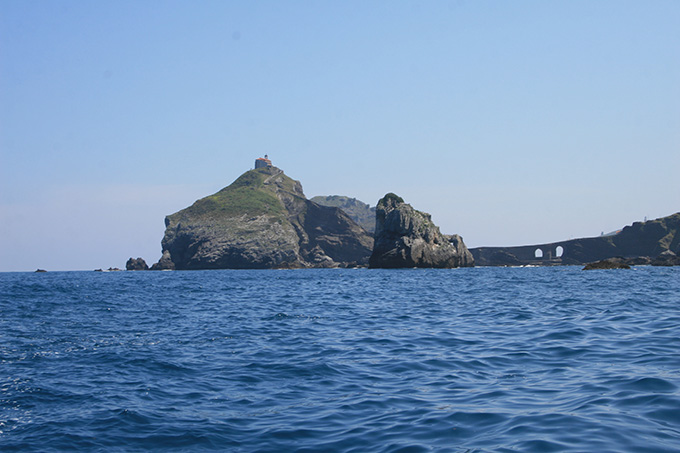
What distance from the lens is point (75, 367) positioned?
585 inches

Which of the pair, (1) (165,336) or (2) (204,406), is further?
(1) (165,336)

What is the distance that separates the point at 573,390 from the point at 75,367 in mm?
13021

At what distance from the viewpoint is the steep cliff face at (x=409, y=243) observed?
13212cm

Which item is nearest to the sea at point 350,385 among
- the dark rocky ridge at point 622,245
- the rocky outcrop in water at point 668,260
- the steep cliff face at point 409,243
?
the steep cliff face at point 409,243

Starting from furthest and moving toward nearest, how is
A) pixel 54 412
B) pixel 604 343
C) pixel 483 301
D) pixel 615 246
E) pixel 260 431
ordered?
pixel 615 246, pixel 483 301, pixel 604 343, pixel 54 412, pixel 260 431

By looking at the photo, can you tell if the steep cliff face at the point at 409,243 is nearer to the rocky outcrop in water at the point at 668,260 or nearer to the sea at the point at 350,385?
the rocky outcrop in water at the point at 668,260

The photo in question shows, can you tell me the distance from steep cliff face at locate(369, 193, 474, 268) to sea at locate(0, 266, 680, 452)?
108 metres

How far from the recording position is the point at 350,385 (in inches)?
467

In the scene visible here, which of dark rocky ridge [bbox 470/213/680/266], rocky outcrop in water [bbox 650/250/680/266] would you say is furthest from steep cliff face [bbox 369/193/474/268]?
dark rocky ridge [bbox 470/213/680/266]

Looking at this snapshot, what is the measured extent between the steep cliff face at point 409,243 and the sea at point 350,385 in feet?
356

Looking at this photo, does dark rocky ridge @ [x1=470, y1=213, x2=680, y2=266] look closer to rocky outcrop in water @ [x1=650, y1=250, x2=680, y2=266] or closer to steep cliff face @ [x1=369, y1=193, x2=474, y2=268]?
rocky outcrop in water @ [x1=650, y1=250, x2=680, y2=266]

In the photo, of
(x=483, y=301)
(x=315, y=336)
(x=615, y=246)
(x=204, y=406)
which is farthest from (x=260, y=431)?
(x=615, y=246)

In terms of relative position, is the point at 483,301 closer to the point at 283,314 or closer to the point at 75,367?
the point at 283,314

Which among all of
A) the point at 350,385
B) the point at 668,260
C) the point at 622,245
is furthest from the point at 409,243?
the point at 350,385
